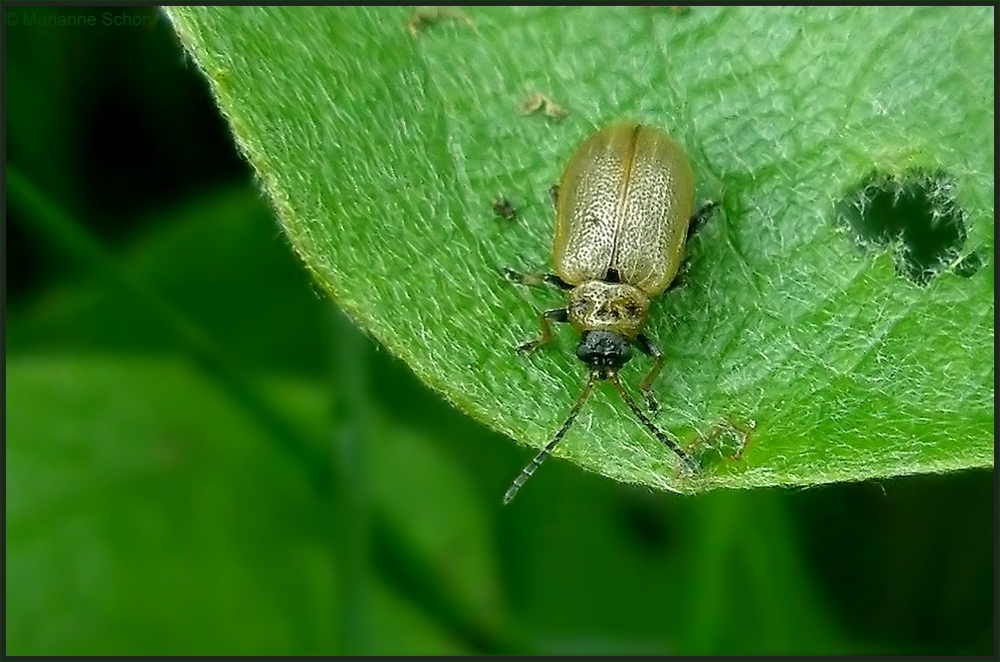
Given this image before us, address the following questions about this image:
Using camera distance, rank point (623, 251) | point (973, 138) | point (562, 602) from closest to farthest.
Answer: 1. point (973, 138)
2. point (623, 251)
3. point (562, 602)

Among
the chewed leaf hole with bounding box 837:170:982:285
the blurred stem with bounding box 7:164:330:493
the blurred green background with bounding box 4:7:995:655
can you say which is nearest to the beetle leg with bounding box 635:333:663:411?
the chewed leaf hole with bounding box 837:170:982:285

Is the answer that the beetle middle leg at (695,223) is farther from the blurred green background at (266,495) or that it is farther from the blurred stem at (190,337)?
the blurred stem at (190,337)

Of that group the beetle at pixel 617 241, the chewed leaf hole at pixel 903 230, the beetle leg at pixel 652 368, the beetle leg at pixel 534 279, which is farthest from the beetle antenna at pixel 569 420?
the chewed leaf hole at pixel 903 230

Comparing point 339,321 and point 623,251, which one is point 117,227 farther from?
point 623,251

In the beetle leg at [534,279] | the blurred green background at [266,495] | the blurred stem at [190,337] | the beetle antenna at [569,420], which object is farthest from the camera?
the blurred green background at [266,495]

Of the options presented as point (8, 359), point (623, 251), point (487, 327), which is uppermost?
point (623, 251)

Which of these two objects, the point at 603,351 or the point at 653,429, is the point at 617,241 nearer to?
the point at 603,351

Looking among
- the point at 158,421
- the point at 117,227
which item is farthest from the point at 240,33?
the point at 117,227
